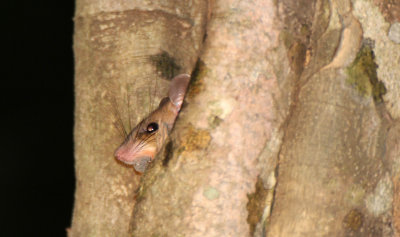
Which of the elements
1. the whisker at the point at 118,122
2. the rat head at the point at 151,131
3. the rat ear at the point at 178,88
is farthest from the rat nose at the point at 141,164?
the rat ear at the point at 178,88

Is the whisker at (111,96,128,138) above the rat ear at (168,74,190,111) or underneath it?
underneath

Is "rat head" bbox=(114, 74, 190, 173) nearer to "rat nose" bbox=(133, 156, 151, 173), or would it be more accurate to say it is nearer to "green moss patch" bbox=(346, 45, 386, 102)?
"rat nose" bbox=(133, 156, 151, 173)

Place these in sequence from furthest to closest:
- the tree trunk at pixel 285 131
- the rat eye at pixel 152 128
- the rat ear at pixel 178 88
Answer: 1. the rat eye at pixel 152 128
2. the rat ear at pixel 178 88
3. the tree trunk at pixel 285 131

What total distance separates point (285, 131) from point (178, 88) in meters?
0.73

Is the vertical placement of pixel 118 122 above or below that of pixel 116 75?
below

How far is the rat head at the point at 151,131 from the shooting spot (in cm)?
235

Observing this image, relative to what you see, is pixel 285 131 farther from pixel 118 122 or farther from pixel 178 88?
pixel 118 122

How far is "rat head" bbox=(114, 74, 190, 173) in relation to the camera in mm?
2350

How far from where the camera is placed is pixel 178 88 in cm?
238

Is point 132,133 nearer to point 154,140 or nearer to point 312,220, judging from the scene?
point 154,140

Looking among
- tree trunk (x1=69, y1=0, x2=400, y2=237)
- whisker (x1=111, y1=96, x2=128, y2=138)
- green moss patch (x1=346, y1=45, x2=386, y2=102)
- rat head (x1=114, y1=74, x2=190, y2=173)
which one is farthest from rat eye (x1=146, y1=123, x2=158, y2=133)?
green moss patch (x1=346, y1=45, x2=386, y2=102)

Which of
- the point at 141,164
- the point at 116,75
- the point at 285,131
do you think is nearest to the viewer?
the point at 285,131

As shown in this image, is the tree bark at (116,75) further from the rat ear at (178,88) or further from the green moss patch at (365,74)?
the green moss patch at (365,74)

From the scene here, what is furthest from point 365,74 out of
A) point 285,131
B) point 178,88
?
point 178,88
